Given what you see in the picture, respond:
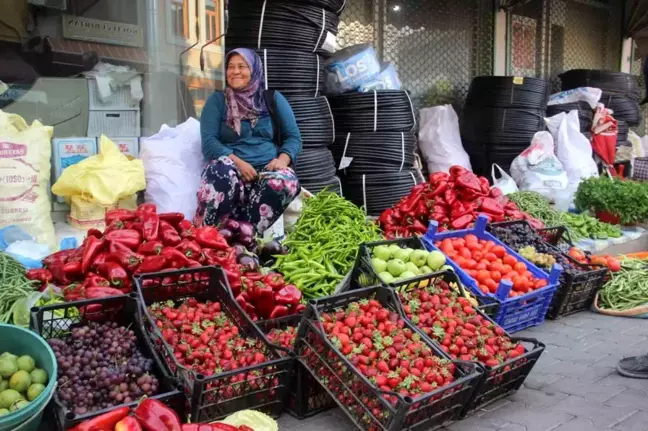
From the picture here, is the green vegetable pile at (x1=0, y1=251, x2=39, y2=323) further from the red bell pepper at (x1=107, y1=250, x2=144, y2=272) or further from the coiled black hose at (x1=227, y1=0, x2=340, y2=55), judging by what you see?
the coiled black hose at (x1=227, y1=0, x2=340, y2=55)

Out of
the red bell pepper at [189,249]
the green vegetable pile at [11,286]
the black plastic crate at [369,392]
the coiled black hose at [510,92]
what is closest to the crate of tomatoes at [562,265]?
the black plastic crate at [369,392]

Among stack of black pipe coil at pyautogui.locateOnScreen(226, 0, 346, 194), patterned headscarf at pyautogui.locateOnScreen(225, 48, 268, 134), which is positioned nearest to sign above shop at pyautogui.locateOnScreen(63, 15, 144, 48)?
stack of black pipe coil at pyautogui.locateOnScreen(226, 0, 346, 194)

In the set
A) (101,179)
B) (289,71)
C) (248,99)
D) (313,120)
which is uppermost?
(289,71)

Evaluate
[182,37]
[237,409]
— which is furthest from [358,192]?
[237,409]

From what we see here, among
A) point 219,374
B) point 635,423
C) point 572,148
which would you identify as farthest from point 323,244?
point 572,148

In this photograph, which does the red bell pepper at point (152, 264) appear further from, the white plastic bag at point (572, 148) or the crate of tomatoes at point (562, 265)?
the white plastic bag at point (572, 148)

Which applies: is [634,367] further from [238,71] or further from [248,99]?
[238,71]

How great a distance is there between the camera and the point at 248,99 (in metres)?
4.91

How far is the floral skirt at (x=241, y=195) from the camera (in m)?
4.61

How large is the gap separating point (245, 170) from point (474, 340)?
7.41 feet

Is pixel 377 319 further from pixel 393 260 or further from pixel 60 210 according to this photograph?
pixel 60 210

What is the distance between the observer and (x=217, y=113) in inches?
193

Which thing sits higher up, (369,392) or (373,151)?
(373,151)

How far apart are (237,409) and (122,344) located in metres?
0.58
